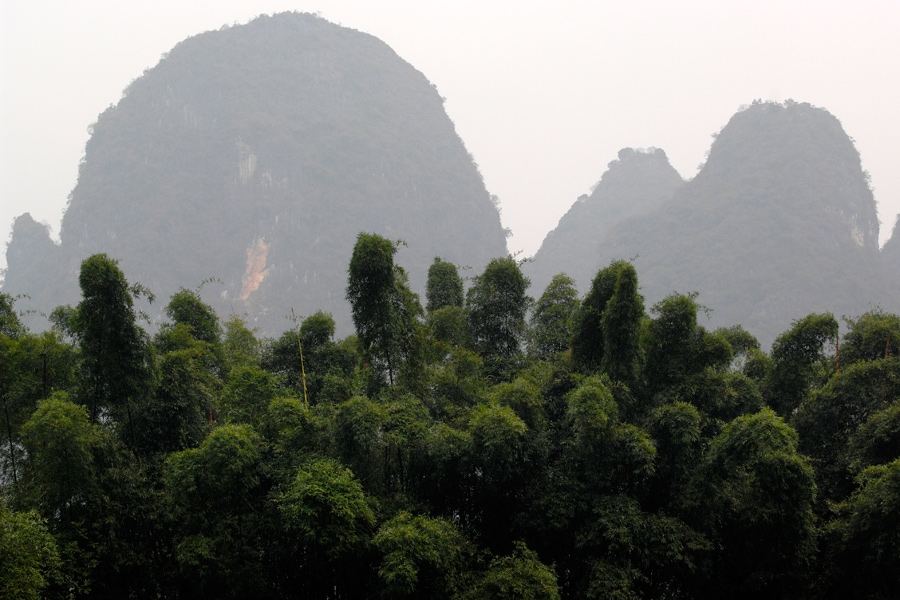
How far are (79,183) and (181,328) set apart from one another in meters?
97.7

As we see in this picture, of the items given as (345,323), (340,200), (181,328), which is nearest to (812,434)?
(181,328)

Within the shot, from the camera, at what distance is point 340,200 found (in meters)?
95.4

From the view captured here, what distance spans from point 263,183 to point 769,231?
70790mm

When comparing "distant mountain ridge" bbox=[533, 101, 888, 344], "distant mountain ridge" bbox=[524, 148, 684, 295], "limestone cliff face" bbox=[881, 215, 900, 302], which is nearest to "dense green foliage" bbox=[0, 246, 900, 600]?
"distant mountain ridge" bbox=[533, 101, 888, 344]

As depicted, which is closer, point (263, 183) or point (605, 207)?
point (263, 183)

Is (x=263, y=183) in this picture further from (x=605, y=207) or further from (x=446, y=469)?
(x=446, y=469)

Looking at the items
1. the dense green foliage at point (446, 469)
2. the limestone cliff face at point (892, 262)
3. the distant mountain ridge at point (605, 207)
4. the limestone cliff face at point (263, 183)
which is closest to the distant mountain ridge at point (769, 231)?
the limestone cliff face at point (892, 262)

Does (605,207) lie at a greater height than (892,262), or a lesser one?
greater

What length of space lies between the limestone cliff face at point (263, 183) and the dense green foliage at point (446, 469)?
65.6 metres

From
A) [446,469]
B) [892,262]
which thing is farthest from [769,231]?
[446,469]

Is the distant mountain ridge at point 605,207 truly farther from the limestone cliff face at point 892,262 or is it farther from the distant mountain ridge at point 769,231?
the limestone cliff face at point 892,262

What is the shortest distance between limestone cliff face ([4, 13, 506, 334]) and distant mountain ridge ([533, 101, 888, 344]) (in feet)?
98.5

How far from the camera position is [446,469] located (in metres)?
10.5

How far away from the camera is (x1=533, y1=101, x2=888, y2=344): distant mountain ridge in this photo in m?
63.7
